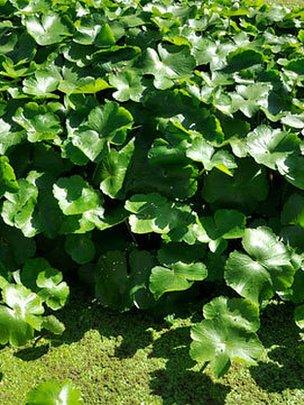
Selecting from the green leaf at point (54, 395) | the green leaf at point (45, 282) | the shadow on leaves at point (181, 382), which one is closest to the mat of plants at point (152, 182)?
the green leaf at point (45, 282)

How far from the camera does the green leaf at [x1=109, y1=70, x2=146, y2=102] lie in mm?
2568

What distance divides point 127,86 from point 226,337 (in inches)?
43.6

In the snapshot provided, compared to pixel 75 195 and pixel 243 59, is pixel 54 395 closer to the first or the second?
pixel 75 195

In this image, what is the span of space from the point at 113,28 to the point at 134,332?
4.49ft

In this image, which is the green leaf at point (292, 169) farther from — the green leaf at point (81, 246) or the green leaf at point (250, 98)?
the green leaf at point (81, 246)

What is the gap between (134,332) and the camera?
2.38m

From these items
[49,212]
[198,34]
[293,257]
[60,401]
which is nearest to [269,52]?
[198,34]

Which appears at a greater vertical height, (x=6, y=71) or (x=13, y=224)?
(x=6, y=71)

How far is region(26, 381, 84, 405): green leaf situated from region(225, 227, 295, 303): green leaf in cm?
64

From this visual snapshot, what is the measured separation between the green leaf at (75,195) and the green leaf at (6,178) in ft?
0.49

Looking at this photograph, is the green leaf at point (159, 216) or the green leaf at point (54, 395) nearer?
the green leaf at point (54, 395)

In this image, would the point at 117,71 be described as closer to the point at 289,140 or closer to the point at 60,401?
the point at 289,140

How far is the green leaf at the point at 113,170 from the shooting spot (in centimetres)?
242

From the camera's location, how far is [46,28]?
9.37 ft
